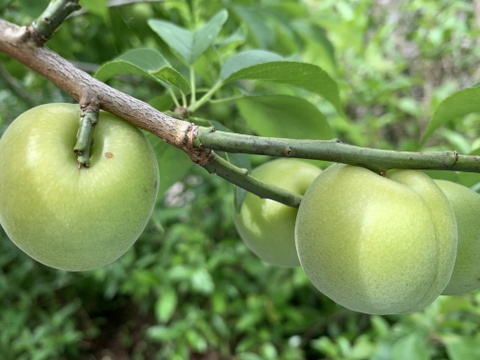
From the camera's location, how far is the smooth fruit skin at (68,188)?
498 mm

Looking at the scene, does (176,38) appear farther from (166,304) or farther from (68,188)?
(166,304)

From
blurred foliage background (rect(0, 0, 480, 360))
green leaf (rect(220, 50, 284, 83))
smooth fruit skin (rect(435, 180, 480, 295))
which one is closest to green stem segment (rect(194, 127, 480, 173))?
smooth fruit skin (rect(435, 180, 480, 295))

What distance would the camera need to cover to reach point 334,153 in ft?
1.76

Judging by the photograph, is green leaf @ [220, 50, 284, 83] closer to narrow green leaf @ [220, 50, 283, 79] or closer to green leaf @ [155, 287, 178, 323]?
narrow green leaf @ [220, 50, 283, 79]

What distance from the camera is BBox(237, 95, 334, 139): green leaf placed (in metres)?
0.84

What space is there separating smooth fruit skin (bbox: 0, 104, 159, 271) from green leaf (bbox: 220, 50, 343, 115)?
25 cm

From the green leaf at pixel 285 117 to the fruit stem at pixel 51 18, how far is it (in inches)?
15.6

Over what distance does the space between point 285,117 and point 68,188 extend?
490mm

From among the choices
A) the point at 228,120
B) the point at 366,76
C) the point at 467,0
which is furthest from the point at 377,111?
the point at 228,120

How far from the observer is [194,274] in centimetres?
183

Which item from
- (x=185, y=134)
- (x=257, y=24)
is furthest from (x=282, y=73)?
(x=257, y=24)

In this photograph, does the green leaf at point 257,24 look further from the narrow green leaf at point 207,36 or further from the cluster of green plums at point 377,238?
the cluster of green plums at point 377,238

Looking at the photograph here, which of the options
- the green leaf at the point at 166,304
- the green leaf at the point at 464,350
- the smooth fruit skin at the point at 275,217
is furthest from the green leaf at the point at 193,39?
the green leaf at the point at 166,304

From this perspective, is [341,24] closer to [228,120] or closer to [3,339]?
[228,120]
